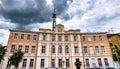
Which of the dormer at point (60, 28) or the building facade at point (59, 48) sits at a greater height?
the dormer at point (60, 28)

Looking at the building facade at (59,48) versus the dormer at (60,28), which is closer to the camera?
the building facade at (59,48)

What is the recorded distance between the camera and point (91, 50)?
32.3 metres

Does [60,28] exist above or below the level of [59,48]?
above

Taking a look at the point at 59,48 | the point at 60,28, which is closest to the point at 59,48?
the point at 59,48

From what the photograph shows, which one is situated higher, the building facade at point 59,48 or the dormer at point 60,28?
the dormer at point 60,28

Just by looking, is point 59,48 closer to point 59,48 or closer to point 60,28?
point 59,48

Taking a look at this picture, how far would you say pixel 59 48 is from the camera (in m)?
32.0

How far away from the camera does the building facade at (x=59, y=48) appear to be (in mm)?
29781

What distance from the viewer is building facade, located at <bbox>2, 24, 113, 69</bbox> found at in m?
29.8

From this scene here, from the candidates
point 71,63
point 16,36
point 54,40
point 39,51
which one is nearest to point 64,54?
point 71,63

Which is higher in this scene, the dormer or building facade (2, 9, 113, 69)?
the dormer

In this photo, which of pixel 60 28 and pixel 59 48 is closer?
pixel 59 48

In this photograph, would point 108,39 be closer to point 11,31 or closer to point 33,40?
point 33,40

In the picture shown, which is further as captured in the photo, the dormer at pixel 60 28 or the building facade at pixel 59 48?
the dormer at pixel 60 28
